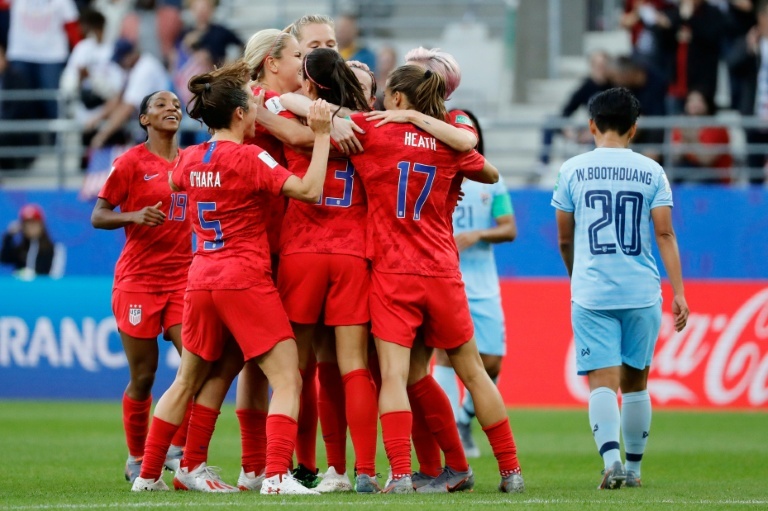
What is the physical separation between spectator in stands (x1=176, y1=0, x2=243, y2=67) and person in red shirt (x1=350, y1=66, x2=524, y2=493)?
38.4 feet

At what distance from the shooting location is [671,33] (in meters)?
18.8

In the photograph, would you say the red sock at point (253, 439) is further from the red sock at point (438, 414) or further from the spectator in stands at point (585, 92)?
the spectator in stands at point (585, 92)

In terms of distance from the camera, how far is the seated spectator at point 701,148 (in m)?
17.9

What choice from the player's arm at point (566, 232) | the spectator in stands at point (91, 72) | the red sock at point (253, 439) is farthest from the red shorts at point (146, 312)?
the spectator in stands at point (91, 72)

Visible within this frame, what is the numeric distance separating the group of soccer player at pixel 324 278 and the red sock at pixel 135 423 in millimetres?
999

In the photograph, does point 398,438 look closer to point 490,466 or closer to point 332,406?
point 332,406

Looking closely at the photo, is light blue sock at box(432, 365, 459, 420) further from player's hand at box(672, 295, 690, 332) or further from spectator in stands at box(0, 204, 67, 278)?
spectator in stands at box(0, 204, 67, 278)

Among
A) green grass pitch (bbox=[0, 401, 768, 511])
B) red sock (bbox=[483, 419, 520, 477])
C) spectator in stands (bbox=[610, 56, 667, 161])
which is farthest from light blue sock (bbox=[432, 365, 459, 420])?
spectator in stands (bbox=[610, 56, 667, 161])

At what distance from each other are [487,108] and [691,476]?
40.9 feet

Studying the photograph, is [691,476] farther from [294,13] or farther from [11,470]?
[294,13]

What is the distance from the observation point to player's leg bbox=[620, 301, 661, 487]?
834 centimetres

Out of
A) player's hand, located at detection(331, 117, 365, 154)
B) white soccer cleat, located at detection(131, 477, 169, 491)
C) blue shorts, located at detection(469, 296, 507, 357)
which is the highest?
player's hand, located at detection(331, 117, 365, 154)

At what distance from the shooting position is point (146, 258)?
29.6 ft

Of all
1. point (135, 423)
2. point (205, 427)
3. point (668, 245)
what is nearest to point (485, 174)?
point (668, 245)
